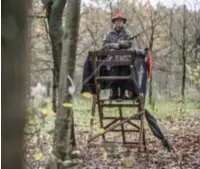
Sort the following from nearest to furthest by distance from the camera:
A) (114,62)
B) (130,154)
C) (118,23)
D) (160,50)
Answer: (114,62)
(130,154)
(118,23)
(160,50)

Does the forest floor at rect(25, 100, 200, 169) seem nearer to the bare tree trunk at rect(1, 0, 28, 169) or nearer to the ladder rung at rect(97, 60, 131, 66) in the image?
the ladder rung at rect(97, 60, 131, 66)

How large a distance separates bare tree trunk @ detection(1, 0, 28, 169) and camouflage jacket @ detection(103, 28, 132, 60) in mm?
6451

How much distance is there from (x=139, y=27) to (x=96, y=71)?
16134 mm

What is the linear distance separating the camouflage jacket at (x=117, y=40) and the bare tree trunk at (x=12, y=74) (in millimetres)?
6451

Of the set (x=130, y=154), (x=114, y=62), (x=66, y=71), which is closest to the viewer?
(x=66, y=71)

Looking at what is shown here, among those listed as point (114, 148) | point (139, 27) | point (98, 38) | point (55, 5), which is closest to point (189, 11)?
point (139, 27)

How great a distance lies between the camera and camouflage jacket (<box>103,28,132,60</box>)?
7.95 m

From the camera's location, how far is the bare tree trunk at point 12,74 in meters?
1.45

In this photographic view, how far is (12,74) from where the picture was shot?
4.78 ft

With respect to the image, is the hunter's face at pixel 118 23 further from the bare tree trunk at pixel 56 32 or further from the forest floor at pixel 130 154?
the forest floor at pixel 130 154

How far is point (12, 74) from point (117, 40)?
22.2ft

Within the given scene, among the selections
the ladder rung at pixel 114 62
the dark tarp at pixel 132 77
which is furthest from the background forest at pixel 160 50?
the ladder rung at pixel 114 62

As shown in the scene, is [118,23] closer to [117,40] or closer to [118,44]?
[117,40]

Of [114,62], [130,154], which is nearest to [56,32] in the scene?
[114,62]
